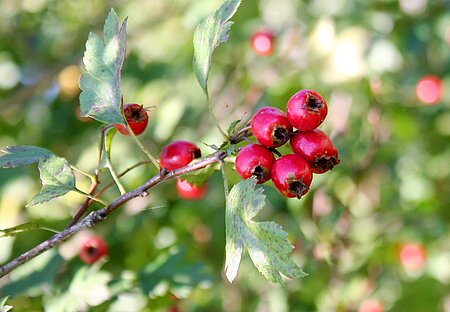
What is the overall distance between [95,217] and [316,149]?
54cm

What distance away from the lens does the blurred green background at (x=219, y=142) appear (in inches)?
114

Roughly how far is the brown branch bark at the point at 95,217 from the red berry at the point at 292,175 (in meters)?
0.15

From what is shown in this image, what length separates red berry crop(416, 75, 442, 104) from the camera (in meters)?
4.29

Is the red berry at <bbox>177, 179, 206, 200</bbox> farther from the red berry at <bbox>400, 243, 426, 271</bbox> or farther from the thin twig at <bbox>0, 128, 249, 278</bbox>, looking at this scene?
the red berry at <bbox>400, 243, 426, 271</bbox>

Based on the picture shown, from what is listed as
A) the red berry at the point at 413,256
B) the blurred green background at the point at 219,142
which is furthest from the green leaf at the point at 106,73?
the red berry at the point at 413,256

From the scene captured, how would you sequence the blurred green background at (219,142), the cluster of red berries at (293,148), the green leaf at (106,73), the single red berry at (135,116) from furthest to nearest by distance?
the blurred green background at (219,142) < the single red berry at (135,116) < the green leaf at (106,73) < the cluster of red berries at (293,148)

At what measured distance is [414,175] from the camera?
4250 mm

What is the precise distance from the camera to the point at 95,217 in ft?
4.98

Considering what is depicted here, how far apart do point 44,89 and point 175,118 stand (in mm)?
1214

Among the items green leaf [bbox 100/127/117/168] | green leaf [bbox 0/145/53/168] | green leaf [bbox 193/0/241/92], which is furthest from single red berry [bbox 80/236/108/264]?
green leaf [bbox 193/0/241/92]

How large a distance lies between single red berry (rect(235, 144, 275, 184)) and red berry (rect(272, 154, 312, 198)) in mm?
23

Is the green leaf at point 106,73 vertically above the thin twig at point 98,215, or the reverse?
the green leaf at point 106,73

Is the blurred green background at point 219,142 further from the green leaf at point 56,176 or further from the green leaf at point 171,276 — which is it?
the green leaf at point 56,176

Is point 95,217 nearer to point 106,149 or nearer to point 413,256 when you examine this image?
point 106,149
